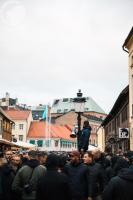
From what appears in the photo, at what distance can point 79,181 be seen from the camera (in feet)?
32.0

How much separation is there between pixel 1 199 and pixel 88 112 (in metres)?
154

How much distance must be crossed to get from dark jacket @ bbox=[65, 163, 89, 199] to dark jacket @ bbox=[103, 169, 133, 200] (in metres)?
3.43

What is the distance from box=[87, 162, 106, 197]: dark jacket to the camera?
9852 mm

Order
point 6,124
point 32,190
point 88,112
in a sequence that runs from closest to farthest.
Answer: point 32,190
point 6,124
point 88,112

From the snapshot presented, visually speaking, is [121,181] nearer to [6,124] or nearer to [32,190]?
[32,190]

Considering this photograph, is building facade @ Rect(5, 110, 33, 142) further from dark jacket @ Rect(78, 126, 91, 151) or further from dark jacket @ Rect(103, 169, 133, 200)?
dark jacket @ Rect(103, 169, 133, 200)

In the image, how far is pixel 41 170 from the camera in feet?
28.3

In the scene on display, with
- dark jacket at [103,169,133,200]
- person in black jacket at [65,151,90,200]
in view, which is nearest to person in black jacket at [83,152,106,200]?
person in black jacket at [65,151,90,200]

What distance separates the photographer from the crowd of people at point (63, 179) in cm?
632

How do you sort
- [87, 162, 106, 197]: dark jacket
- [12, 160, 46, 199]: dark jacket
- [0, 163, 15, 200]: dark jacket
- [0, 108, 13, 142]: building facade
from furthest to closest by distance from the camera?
1. [0, 108, 13, 142]: building facade
2. [87, 162, 106, 197]: dark jacket
3. [0, 163, 15, 200]: dark jacket
4. [12, 160, 46, 199]: dark jacket

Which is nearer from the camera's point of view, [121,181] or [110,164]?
[121,181]

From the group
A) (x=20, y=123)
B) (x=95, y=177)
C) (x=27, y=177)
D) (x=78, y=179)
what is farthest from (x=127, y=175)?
(x=20, y=123)

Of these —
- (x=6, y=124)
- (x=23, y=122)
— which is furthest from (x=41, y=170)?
(x=23, y=122)

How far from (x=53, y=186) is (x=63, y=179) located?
201mm
